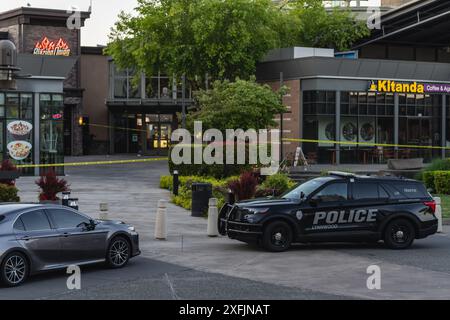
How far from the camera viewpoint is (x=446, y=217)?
2255cm

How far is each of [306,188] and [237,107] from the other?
15162mm

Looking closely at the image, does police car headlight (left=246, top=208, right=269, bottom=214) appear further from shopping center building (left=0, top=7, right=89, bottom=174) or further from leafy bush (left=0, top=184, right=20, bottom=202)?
shopping center building (left=0, top=7, right=89, bottom=174)

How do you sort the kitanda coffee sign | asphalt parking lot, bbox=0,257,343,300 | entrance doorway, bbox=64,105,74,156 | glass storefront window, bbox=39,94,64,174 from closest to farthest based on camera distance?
asphalt parking lot, bbox=0,257,343,300
glass storefront window, bbox=39,94,64,174
the kitanda coffee sign
entrance doorway, bbox=64,105,74,156

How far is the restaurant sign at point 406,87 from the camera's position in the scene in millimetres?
43406

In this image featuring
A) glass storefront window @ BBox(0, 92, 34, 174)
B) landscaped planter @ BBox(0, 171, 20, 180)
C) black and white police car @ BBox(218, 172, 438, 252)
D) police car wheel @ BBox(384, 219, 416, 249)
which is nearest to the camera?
black and white police car @ BBox(218, 172, 438, 252)

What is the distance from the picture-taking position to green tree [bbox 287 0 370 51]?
52.9 m

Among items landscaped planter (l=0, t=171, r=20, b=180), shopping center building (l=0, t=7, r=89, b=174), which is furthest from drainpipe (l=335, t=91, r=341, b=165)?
landscaped planter (l=0, t=171, r=20, b=180)

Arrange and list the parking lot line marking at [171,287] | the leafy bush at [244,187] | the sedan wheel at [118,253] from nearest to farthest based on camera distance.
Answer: the parking lot line marking at [171,287]
the sedan wheel at [118,253]
the leafy bush at [244,187]

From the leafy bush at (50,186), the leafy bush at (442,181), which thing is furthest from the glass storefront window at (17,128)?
the leafy bush at (442,181)

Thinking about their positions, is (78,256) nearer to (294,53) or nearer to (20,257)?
(20,257)

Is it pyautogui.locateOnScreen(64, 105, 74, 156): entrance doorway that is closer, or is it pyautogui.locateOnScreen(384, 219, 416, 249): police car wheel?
pyautogui.locateOnScreen(384, 219, 416, 249): police car wheel

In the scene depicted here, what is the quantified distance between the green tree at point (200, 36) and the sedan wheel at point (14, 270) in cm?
2953

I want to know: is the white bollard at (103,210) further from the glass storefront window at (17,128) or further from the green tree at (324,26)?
the green tree at (324,26)
